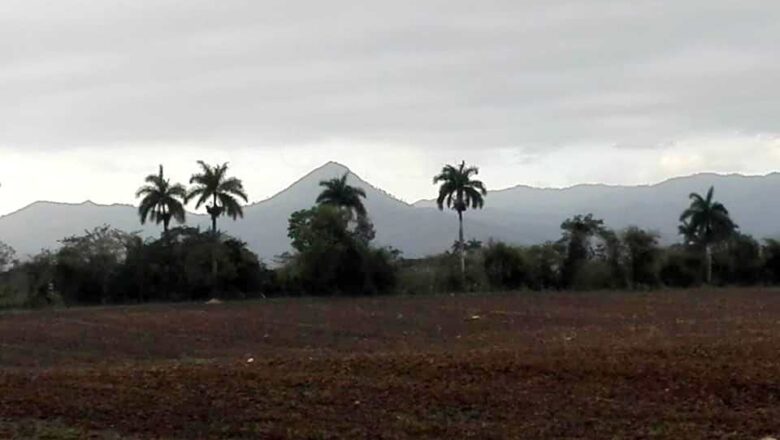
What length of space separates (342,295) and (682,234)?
30.6 metres

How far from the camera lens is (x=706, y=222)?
8181 cm

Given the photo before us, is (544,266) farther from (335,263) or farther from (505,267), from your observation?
(335,263)

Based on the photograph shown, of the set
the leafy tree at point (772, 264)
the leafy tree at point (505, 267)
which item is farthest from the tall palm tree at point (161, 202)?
the leafy tree at point (772, 264)

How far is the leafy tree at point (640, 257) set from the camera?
7631 cm

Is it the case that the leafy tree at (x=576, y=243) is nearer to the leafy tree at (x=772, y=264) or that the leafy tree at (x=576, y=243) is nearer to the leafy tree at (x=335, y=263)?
the leafy tree at (x=772, y=264)

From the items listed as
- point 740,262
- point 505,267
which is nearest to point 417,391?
point 505,267

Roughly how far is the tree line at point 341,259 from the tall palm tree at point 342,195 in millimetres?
100

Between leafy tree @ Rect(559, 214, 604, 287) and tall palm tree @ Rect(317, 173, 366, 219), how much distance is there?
16047 millimetres

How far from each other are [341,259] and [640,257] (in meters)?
23.2

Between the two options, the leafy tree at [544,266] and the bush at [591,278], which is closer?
the leafy tree at [544,266]

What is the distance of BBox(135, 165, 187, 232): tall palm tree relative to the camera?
74250mm

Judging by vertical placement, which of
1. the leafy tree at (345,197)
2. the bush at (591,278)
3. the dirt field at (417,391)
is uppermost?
the leafy tree at (345,197)

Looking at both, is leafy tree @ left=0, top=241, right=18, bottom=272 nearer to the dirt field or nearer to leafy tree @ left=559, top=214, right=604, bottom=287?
leafy tree @ left=559, top=214, right=604, bottom=287

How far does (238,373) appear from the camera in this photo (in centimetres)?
1852
